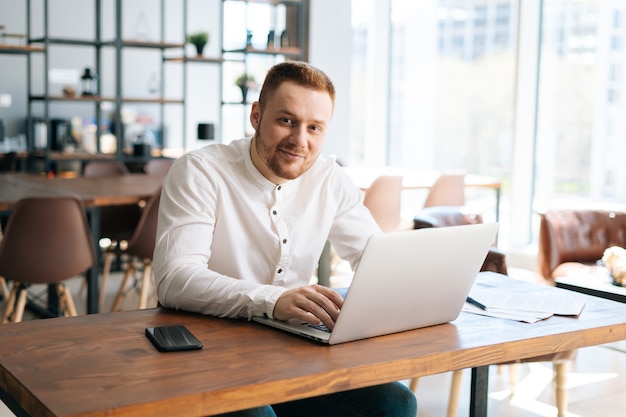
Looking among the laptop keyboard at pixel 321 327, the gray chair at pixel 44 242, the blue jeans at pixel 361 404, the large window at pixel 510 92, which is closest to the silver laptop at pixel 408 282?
the laptop keyboard at pixel 321 327

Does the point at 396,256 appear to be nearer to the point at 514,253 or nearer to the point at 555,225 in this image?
the point at 555,225

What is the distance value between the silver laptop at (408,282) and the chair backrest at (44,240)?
243 centimetres

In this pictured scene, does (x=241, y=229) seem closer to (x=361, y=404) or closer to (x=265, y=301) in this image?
(x=265, y=301)

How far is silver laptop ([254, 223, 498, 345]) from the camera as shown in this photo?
160 centimetres

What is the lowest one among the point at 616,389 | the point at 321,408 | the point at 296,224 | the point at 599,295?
the point at 616,389

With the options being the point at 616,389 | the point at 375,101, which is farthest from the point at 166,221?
the point at 375,101

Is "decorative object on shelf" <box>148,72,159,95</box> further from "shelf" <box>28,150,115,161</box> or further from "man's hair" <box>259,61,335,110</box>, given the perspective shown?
"man's hair" <box>259,61,335,110</box>

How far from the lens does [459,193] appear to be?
584 cm

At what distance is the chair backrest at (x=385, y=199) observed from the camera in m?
5.48

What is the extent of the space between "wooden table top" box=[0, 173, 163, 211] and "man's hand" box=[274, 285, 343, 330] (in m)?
2.79

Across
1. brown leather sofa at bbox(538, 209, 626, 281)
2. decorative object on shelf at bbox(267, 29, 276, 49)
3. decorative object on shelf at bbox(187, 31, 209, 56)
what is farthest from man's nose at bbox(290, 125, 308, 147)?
decorative object on shelf at bbox(187, 31, 209, 56)

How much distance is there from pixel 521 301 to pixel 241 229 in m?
0.77

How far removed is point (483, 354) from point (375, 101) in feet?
25.2

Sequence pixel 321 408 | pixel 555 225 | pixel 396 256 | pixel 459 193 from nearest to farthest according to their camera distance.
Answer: pixel 396 256, pixel 321 408, pixel 555 225, pixel 459 193
